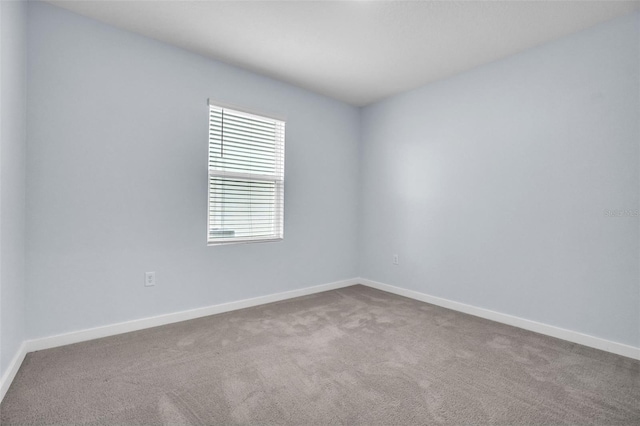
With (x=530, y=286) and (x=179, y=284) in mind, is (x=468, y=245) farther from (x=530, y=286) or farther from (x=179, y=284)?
(x=179, y=284)

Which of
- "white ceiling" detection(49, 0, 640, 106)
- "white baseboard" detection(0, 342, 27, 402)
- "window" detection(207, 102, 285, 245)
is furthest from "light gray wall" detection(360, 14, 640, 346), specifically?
"white baseboard" detection(0, 342, 27, 402)

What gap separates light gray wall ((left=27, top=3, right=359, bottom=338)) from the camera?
7.52ft

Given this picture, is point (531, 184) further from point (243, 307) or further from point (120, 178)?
point (120, 178)

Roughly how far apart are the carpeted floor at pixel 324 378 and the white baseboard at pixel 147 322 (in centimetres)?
8

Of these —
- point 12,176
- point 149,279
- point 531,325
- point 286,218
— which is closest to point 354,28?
point 286,218

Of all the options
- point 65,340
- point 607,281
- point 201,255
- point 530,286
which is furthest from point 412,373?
point 65,340

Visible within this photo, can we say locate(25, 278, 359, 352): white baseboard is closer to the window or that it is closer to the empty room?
the empty room

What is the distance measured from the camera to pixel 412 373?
6.62 ft

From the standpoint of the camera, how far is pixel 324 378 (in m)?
1.95

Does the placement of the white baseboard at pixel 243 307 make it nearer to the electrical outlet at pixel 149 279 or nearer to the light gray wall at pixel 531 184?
the light gray wall at pixel 531 184

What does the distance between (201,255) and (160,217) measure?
52cm

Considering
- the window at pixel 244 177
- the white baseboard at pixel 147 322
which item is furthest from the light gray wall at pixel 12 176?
the window at pixel 244 177

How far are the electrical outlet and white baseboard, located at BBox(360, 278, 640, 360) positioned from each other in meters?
2.76

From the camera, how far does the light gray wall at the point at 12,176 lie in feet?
5.78
